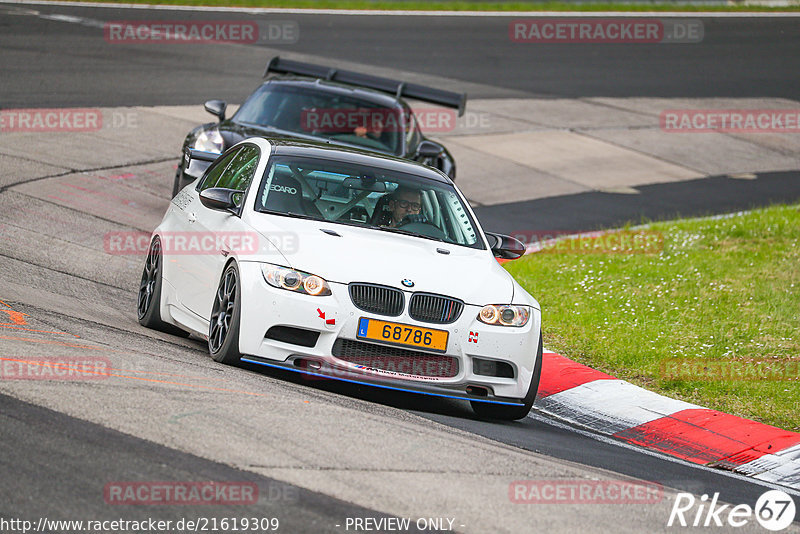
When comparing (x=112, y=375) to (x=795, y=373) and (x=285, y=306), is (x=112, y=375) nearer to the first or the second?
(x=285, y=306)

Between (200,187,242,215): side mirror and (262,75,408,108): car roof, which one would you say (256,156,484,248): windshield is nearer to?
(200,187,242,215): side mirror

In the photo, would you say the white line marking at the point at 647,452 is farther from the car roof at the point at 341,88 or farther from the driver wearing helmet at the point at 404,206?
the car roof at the point at 341,88

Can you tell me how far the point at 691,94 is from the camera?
28344 mm

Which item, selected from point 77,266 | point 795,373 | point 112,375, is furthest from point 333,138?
point 112,375

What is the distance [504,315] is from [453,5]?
3022 cm

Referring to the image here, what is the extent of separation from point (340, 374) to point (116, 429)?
1.92 meters

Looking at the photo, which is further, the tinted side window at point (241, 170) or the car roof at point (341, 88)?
the car roof at point (341, 88)

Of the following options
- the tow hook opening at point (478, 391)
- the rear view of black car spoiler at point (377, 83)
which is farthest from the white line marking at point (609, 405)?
the rear view of black car spoiler at point (377, 83)

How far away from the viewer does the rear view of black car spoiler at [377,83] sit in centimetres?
1404

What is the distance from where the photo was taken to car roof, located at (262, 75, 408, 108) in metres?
14.1

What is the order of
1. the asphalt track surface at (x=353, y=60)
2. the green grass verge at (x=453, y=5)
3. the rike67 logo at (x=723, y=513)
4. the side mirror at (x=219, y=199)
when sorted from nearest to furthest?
1. the asphalt track surface at (x=353, y=60)
2. the rike67 logo at (x=723, y=513)
3. the side mirror at (x=219, y=199)
4. the green grass verge at (x=453, y=5)

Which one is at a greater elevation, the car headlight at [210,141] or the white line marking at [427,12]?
the white line marking at [427,12]

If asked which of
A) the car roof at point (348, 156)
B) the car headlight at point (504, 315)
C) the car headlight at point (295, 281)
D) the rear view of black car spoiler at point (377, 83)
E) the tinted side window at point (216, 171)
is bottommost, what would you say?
the car headlight at point (504, 315)

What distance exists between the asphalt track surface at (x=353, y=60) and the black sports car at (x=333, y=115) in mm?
2599
